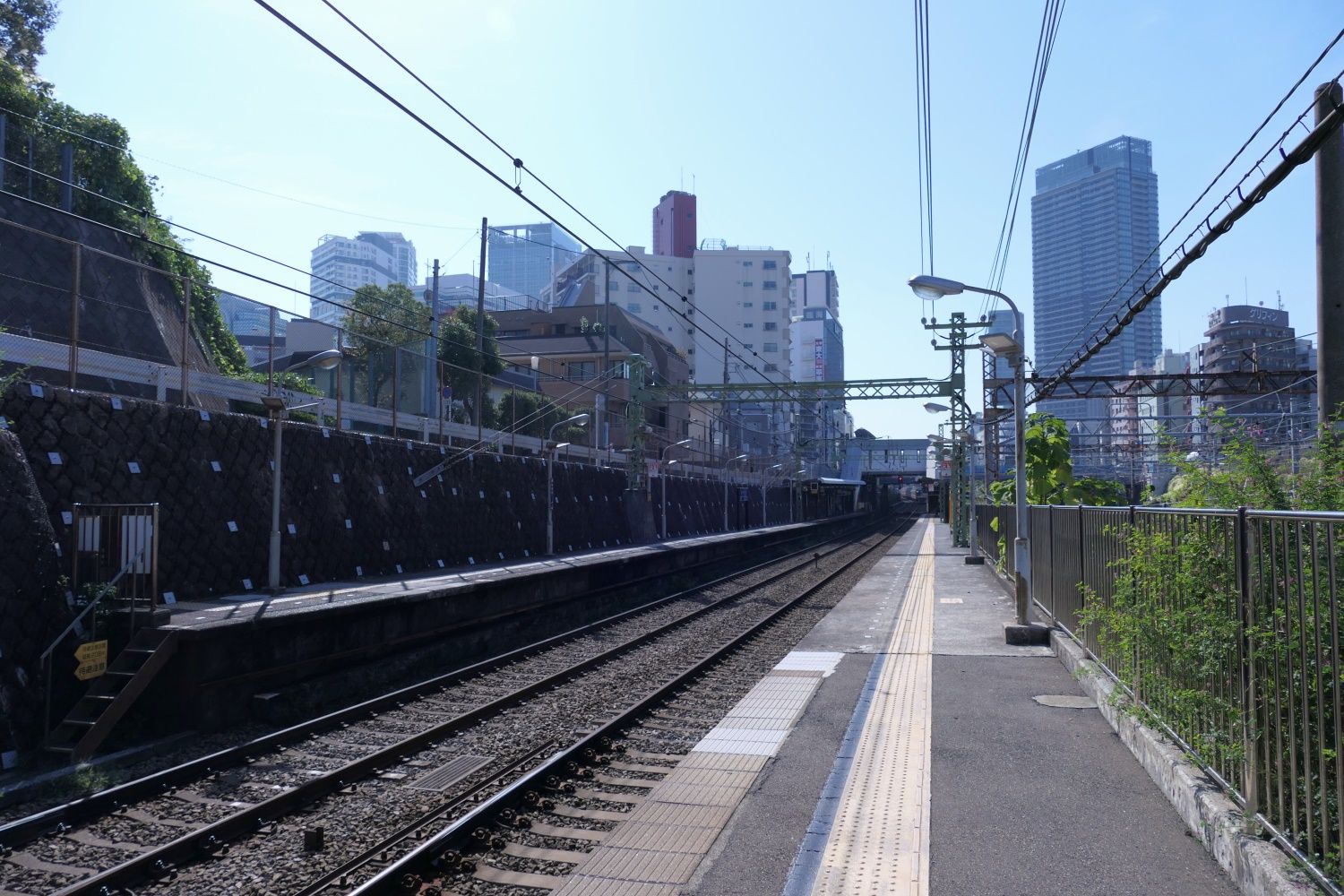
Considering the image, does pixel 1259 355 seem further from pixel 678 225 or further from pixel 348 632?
pixel 678 225

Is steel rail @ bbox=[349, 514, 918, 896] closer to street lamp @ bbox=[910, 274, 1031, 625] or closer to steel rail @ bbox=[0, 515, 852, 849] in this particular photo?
steel rail @ bbox=[0, 515, 852, 849]

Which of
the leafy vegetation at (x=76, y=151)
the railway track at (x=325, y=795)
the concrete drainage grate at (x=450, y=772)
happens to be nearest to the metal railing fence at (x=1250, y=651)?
the railway track at (x=325, y=795)

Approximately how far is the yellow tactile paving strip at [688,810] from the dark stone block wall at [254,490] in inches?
258

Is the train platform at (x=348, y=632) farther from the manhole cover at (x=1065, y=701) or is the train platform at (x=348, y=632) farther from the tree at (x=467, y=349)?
the tree at (x=467, y=349)

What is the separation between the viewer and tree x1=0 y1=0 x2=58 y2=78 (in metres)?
31.2

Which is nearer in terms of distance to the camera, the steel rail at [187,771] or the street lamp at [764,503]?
the steel rail at [187,771]

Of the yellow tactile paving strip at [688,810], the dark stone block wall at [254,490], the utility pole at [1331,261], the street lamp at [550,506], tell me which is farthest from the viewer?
the street lamp at [550,506]

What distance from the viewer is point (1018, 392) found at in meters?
14.4

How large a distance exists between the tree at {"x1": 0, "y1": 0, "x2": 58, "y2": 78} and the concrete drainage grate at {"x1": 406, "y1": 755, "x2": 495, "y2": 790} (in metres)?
32.9

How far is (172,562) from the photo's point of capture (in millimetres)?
13086

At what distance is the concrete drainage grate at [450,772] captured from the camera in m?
7.53

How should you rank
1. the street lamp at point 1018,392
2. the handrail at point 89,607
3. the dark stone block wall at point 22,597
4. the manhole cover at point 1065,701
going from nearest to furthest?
1. the dark stone block wall at point 22,597
2. the handrail at point 89,607
3. the manhole cover at point 1065,701
4. the street lamp at point 1018,392

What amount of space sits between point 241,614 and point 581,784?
5.62 m

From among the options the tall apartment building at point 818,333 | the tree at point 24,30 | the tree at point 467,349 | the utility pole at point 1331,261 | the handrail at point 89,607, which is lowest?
the handrail at point 89,607
